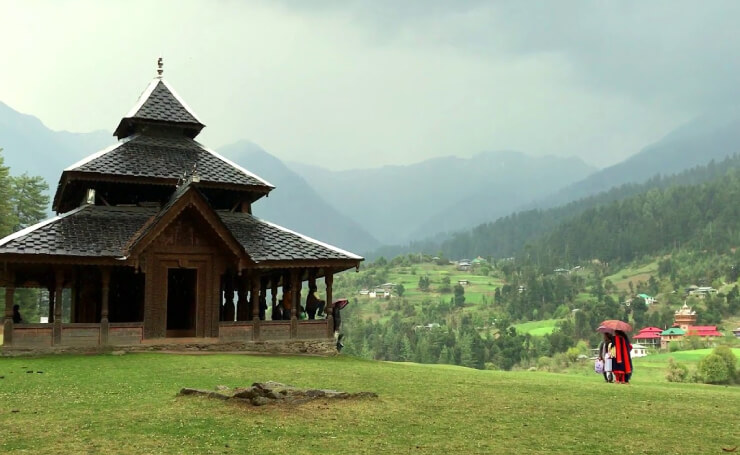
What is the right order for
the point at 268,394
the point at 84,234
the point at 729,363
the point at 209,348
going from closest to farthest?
the point at 268,394 → the point at 84,234 → the point at 209,348 → the point at 729,363

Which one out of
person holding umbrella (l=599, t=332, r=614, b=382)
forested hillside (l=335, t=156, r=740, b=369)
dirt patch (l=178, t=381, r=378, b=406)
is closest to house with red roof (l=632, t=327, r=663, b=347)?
forested hillside (l=335, t=156, r=740, b=369)

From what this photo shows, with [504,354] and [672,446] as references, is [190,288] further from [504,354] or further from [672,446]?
[504,354]

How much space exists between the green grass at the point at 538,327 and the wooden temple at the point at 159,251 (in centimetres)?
12160

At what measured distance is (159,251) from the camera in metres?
21.0

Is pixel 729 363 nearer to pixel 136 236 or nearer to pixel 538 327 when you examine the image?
pixel 136 236

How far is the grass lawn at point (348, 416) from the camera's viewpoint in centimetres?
910

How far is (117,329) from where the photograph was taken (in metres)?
20.3

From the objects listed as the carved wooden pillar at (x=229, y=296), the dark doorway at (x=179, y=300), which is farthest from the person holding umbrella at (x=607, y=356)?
the dark doorway at (x=179, y=300)

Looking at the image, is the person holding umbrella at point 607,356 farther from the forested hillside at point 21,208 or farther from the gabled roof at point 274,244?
the forested hillside at point 21,208

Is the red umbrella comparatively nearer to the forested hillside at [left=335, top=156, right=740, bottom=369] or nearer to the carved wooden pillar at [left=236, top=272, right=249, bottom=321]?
the carved wooden pillar at [left=236, top=272, right=249, bottom=321]

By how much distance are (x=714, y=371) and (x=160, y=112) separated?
65891mm

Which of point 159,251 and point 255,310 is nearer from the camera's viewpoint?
point 159,251

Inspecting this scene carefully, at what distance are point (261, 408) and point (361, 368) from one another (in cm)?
734

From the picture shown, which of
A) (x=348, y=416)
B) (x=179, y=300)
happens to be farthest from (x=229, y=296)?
(x=348, y=416)
